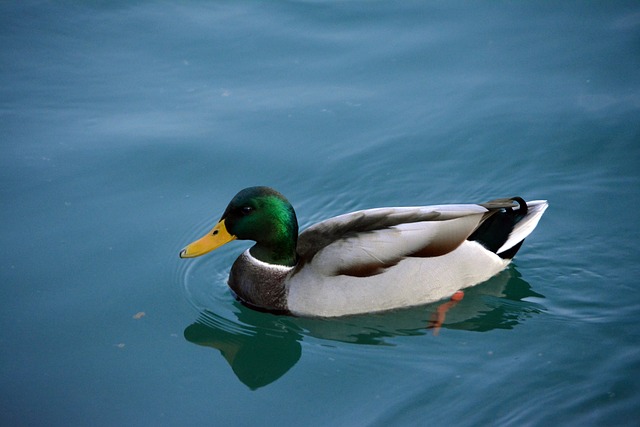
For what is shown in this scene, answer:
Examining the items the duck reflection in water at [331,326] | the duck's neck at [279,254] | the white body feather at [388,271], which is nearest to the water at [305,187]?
the duck reflection in water at [331,326]

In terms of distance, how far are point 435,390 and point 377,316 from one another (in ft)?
3.53

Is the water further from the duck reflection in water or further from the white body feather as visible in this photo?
the white body feather

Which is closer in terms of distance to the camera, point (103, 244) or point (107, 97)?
point (103, 244)

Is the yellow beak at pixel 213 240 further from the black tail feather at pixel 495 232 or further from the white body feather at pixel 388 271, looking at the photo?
the black tail feather at pixel 495 232

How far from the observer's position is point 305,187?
8.34 metres

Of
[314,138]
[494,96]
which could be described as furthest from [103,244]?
[494,96]

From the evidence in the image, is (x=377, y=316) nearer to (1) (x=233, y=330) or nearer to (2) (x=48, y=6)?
(1) (x=233, y=330)

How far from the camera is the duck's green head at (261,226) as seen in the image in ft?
22.4

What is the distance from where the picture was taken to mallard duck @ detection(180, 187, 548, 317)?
6695 millimetres

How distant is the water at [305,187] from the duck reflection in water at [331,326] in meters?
0.02

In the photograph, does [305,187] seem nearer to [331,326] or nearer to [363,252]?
[363,252]

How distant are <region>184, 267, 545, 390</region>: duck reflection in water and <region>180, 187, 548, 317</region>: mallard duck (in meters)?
0.10

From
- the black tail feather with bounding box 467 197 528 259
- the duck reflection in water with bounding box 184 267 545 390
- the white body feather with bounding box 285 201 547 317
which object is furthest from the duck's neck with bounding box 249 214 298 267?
the black tail feather with bounding box 467 197 528 259

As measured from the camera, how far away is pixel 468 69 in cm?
987
